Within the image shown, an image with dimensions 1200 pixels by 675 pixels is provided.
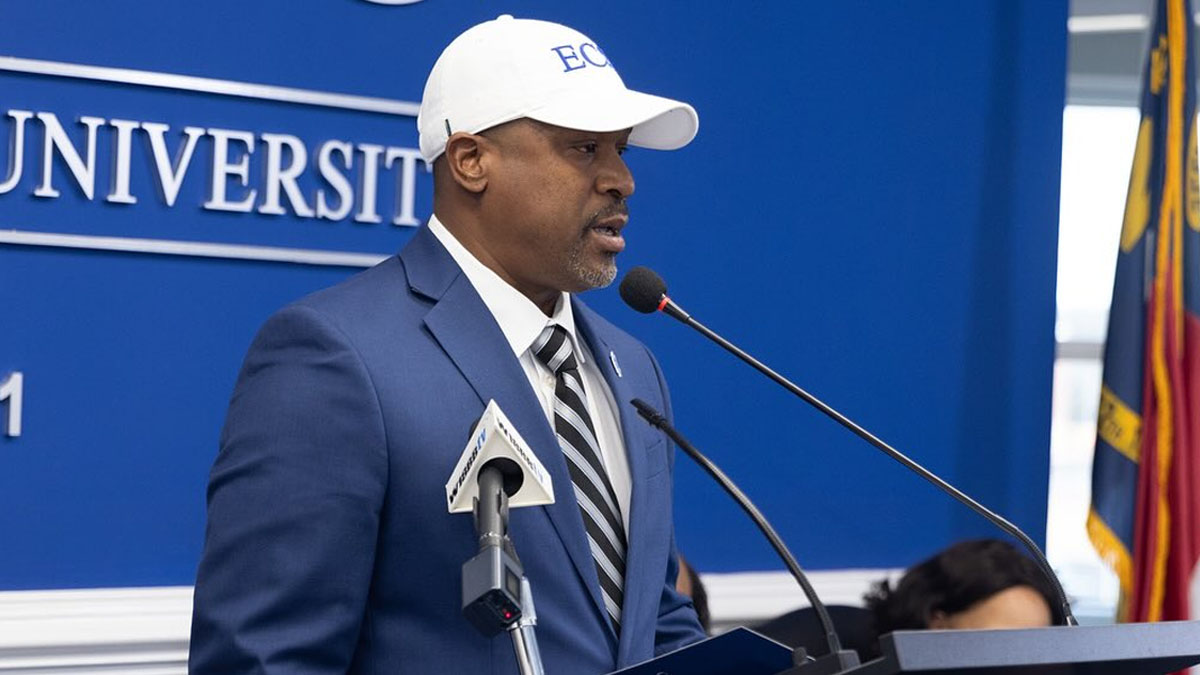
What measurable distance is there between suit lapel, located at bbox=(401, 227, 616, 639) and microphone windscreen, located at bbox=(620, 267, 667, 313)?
17 centimetres

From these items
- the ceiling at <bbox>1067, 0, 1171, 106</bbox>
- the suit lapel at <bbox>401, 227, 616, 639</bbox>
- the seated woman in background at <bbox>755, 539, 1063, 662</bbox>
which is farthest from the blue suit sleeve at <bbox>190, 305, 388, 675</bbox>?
the ceiling at <bbox>1067, 0, 1171, 106</bbox>

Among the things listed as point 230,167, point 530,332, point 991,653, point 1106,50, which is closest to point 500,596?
point 991,653

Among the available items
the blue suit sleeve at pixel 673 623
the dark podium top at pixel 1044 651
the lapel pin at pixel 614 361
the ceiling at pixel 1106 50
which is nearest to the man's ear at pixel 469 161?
the lapel pin at pixel 614 361

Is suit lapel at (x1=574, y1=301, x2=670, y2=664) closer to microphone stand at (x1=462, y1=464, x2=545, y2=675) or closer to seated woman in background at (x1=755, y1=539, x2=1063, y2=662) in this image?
microphone stand at (x1=462, y1=464, x2=545, y2=675)

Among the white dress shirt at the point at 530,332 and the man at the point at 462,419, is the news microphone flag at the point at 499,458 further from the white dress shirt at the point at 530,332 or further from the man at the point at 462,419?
the white dress shirt at the point at 530,332

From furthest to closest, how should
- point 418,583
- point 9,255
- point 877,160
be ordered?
point 877,160 < point 9,255 < point 418,583

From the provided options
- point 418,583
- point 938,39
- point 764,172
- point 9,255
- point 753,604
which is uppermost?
point 938,39

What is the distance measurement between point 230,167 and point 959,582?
1.55m

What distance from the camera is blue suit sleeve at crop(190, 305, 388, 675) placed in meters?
1.53

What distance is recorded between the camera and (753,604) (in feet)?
11.5

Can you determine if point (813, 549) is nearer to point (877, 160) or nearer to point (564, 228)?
point (877, 160)

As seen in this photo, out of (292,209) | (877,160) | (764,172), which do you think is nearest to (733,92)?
(764,172)

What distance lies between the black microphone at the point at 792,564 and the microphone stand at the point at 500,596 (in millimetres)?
227

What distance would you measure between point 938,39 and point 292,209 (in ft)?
5.60
